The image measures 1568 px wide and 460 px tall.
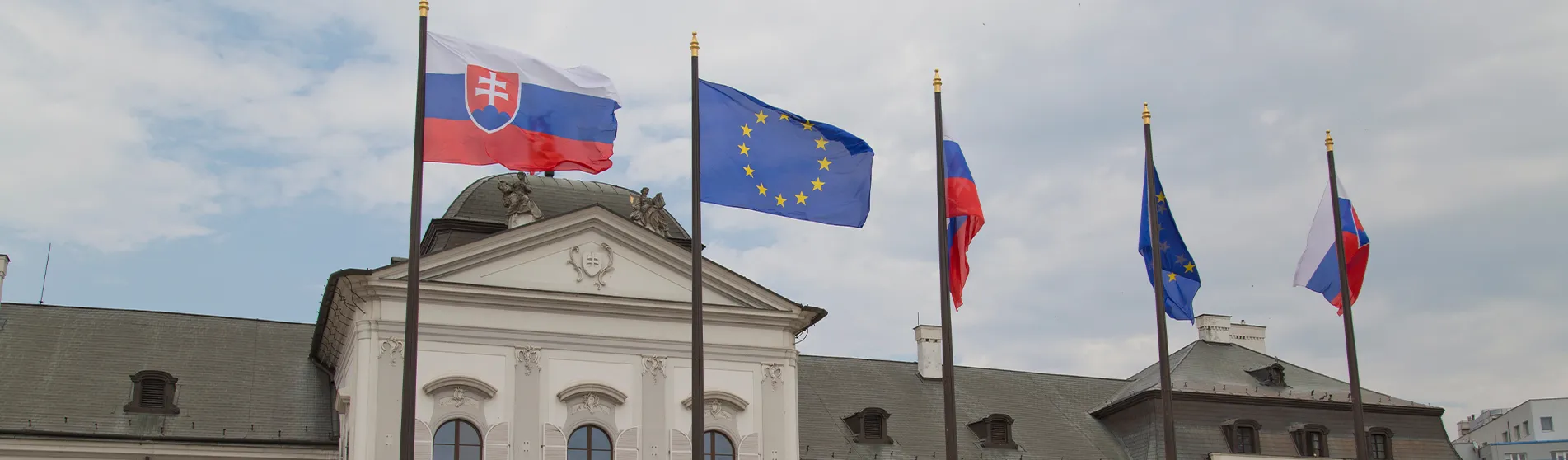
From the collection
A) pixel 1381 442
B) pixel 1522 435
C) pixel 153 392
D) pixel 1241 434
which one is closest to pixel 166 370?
pixel 153 392

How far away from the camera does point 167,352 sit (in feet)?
128

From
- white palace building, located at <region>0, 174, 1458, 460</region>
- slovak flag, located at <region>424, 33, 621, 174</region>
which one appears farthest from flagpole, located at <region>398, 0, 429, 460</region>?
white palace building, located at <region>0, 174, 1458, 460</region>

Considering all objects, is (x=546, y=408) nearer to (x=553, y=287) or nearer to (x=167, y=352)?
(x=553, y=287)

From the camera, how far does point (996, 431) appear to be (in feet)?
144

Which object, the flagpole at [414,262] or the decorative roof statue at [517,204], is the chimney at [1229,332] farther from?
the flagpole at [414,262]

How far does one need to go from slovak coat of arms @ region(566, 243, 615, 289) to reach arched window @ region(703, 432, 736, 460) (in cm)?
432

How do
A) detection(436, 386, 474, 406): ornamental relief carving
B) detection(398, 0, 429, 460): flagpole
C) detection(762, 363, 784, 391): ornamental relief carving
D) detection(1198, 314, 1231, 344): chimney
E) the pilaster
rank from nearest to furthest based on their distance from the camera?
1. detection(398, 0, 429, 460): flagpole
2. detection(436, 386, 474, 406): ornamental relief carving
3. the pilaster
4. detection(762, 363, 784, 391): ornamental relief carving
5. detection(1198, 314, 1231, 344): chimney

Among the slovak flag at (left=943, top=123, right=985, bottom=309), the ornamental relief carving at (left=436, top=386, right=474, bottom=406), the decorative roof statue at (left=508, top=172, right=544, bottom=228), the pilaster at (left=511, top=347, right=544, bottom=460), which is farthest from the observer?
the decorative roof statue at (left=508, top=172, right=544, bottom=228)

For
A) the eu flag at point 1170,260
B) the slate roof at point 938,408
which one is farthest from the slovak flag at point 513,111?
the slate roof at point 938,408

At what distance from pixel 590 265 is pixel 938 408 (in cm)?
1485

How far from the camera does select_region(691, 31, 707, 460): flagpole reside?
69.7 ft

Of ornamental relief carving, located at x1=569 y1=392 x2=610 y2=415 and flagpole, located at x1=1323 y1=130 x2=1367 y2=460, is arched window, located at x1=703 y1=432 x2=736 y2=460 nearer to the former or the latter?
ornamental relief carving, located at x1=569 y1=392 x2=610 y2=415

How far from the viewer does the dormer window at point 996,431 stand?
4362 centimetres

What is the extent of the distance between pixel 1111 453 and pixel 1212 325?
25.5 ft
